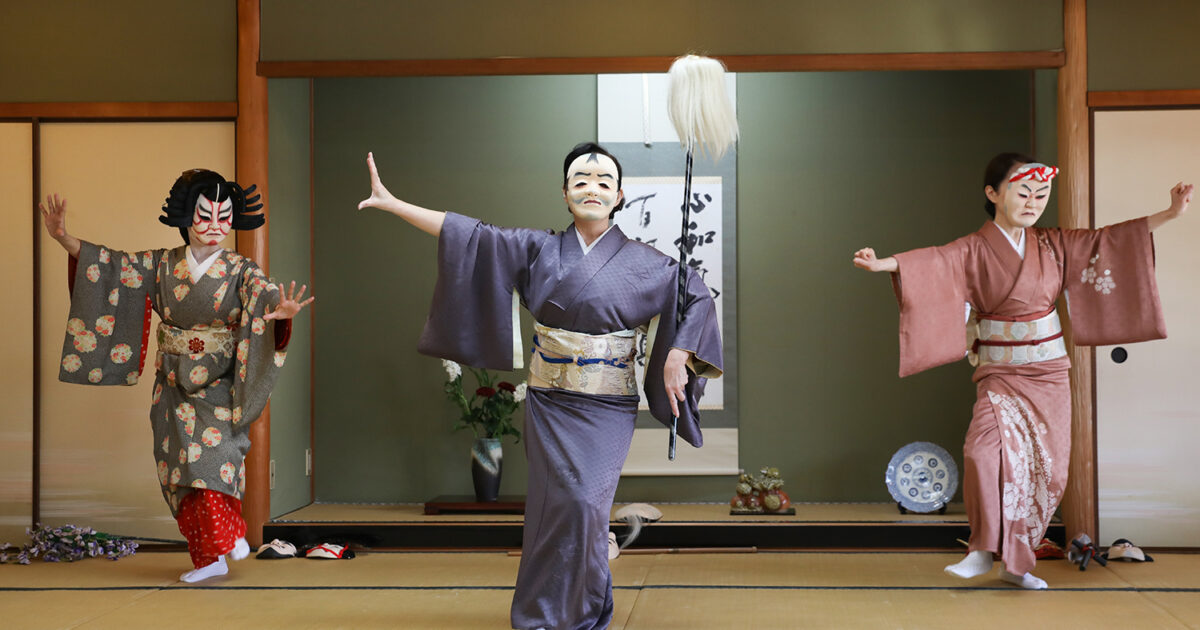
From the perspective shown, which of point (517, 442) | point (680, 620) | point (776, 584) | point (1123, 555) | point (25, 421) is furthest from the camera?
point (517, 442)

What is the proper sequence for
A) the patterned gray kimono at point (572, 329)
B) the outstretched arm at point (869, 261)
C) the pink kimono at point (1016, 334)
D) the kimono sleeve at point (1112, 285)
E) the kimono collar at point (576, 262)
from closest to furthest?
1. the patterned gray kimono at point (572, 329)
2. the kimono collar at point (576, 262)
3. the outstretched arm at point (869, 261)
4. the pink kimono at point (1016, 334)
5. the kimono sleeve at point (1112, 285)

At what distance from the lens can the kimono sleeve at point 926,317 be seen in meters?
4.30

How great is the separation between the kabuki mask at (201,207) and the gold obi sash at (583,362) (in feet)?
5.14

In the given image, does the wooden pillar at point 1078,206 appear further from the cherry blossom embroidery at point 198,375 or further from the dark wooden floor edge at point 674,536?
the cherry blossom embroidery at point 198,375

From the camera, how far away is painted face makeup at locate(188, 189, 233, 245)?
4.45 m

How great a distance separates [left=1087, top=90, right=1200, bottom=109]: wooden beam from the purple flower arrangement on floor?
4.47m

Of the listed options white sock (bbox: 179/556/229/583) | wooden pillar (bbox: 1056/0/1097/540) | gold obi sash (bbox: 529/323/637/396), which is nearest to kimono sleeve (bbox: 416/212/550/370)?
gold obi sash (bbox: 529/323/637/396)

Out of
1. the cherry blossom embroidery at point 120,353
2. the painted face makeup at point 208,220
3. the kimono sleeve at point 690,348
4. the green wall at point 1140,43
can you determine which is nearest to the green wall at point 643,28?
the green wall at point 1140,43

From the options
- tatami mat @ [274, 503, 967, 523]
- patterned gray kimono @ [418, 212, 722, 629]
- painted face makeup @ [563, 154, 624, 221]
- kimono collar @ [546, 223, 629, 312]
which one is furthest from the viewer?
tatami mat @ [274, 503, 967, 523]

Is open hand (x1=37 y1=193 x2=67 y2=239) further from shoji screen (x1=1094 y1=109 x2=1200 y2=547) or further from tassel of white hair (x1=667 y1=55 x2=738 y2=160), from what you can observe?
shoji screen (x1=1094 y1=109 x2=1200 y2=547)

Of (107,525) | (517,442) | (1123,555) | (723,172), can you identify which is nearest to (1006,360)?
(1123,555)

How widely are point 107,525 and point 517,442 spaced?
1.91 meters

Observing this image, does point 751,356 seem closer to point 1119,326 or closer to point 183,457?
point 1119,326

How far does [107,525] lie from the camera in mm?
5133
